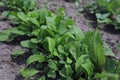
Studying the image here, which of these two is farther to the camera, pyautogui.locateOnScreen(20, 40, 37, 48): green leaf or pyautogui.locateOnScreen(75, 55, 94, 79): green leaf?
pyautogui.locateOnScreen(20, 40, 37, 48): green leaf

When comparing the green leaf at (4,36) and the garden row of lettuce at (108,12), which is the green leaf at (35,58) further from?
the garden row of lettuce at (108,12)

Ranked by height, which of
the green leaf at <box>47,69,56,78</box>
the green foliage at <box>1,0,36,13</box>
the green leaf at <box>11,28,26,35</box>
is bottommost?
the green leaf at <box>47,69,56,78</box>

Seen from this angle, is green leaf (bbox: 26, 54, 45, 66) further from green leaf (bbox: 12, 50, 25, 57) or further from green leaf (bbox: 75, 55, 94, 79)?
green leaf (bbox: 75, 55, 94, 79)

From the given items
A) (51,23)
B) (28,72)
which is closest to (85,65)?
(28,72)

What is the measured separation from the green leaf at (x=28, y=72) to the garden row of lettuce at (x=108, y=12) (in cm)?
137

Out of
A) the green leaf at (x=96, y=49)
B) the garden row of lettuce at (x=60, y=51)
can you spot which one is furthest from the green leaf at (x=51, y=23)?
the green leaf at (x=96, y=49)

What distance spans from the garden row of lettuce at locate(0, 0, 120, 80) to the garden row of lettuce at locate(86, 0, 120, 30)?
0.73 meters

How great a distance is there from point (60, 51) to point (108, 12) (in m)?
1.38

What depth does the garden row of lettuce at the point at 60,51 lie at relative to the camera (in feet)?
9.05

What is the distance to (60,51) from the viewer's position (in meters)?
2.91

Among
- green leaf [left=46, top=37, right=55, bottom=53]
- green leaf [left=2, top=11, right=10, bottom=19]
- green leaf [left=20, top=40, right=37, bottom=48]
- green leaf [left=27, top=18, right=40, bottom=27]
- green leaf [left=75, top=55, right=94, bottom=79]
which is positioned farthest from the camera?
green leaf [left=2, top=11, right=10, bottom=19]

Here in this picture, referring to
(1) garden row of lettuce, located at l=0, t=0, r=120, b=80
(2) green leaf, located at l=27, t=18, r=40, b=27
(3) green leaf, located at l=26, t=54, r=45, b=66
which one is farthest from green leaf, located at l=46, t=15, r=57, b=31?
(3) green leaf, located at l=26, t=54, r=45, b=66

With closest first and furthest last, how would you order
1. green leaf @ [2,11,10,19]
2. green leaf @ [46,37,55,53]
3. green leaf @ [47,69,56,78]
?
green leaf @ [47,69,56,78], green leaf @ [46,37,55,53], green leaf @ [2,11,10,19]

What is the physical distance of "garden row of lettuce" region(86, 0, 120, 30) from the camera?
152 inches
